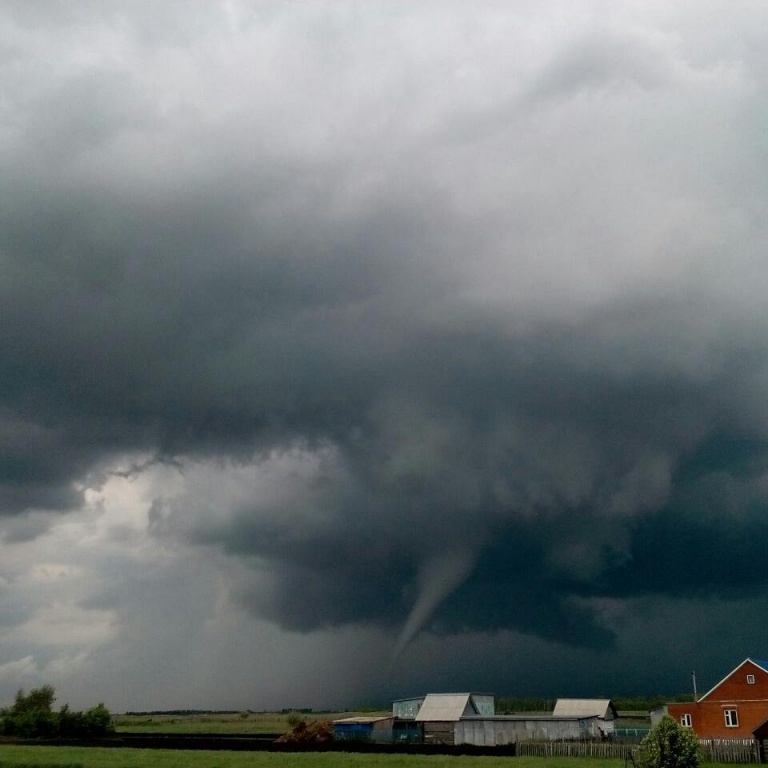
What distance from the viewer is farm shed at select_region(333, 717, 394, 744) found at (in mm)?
93062

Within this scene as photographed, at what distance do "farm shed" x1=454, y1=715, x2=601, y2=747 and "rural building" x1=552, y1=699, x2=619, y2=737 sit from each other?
6.53 metres

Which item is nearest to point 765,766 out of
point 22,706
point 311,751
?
point 311,751

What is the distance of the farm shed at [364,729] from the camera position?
3664 inches

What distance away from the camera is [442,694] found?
99938 millimetres

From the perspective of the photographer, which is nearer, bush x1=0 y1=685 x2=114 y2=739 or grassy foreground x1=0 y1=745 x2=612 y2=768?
grassy foreground x1=0 y1=745 x2=612 y2=768

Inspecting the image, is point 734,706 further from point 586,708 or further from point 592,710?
point 586,708

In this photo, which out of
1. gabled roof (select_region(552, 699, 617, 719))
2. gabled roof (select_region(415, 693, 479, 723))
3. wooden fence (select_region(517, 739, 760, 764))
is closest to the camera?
wooden fence (select_region(517, 739, 760, 764))

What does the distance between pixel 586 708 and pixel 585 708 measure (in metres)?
0.13

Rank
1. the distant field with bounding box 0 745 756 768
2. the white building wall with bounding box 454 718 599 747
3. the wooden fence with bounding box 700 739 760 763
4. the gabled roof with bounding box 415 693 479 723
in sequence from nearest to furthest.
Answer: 1. the distant field with bounding box 0 745 756 768
2. the wooden fence with bounding box 700 739 760 763
3. the white building wall with bounding box 454 718 599 747
4. the gabled roof with bounding box 415 693 479 723

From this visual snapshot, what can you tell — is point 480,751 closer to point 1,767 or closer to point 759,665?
point 759,665

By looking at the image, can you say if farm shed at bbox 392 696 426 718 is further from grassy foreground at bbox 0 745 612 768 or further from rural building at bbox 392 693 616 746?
grassy foreground at bbox 0 745 612 768

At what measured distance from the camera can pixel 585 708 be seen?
101 meters

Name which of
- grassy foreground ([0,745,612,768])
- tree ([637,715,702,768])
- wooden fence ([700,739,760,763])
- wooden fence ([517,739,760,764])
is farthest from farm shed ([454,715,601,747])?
tree ([637,715,702,768])

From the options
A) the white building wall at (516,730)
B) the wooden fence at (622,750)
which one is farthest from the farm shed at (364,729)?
the wooden fence at (622,750)
